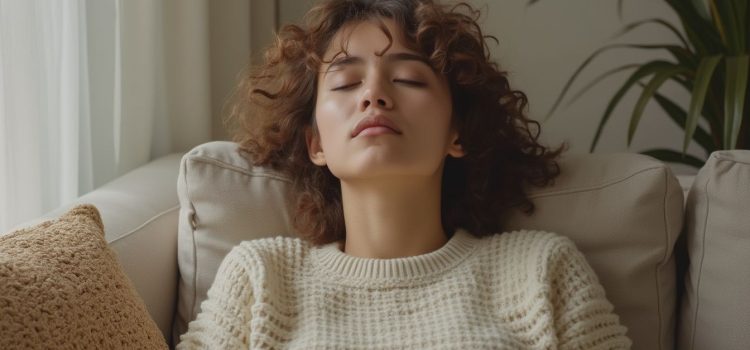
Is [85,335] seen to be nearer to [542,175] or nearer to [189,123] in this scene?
[542,175]

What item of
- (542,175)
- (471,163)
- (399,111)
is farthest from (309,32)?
(542,175)

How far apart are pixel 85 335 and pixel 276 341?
14.7 inches

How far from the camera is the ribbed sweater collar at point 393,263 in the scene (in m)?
1.49

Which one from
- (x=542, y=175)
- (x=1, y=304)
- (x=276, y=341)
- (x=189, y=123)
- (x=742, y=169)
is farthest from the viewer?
(x=189, y=123)

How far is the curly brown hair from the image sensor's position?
1.59 meters

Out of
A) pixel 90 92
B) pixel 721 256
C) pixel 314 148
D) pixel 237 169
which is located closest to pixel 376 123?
pixel 314 148

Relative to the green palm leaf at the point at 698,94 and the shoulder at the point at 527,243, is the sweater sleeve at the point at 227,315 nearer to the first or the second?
the shoulder at the point at 527,243

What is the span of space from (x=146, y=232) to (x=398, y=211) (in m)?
0.48

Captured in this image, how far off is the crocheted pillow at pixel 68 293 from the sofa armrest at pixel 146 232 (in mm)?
196

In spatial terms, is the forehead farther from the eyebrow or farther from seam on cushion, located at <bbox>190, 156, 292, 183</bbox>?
seam on cushion, located at <bbox>190, 156, 292, 183</bbox>

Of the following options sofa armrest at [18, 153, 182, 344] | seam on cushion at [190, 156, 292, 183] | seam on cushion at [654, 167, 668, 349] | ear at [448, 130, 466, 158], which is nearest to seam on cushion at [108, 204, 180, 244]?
sofa armrest at [18, 153, 182, 344]

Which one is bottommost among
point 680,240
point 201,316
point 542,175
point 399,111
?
point 201,316

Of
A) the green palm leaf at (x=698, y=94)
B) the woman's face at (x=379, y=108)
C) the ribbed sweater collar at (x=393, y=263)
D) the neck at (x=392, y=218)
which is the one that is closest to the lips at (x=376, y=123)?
the woman's face at (x=379, y=108)

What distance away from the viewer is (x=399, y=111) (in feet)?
4.84
